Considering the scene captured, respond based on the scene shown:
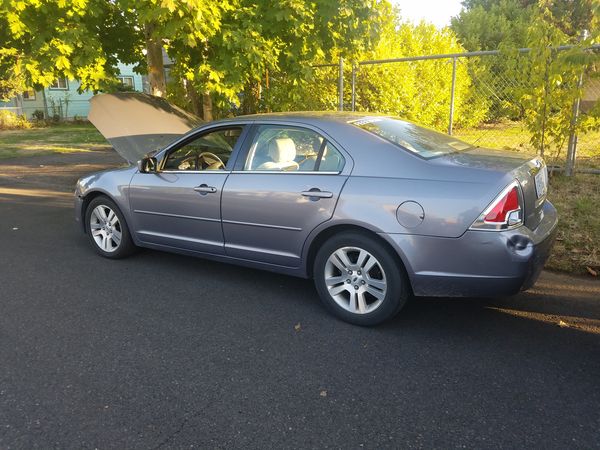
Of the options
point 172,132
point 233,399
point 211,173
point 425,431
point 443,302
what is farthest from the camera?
point 172,132

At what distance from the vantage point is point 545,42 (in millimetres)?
6773

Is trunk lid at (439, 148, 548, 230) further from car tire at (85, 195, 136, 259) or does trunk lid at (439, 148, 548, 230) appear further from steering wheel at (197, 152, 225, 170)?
car tire at (85, 195, 136, 259)

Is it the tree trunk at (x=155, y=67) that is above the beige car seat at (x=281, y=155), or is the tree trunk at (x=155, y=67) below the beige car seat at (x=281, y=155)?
above

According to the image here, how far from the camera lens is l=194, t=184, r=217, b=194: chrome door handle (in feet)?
14.8

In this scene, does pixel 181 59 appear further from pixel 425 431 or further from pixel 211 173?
pixel 425 431

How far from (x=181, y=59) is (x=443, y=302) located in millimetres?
6989

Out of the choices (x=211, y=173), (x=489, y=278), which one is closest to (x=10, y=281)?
(x=211, y=173)

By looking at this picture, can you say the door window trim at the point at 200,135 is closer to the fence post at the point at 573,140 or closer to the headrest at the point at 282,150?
the headrest at the point at 282,150

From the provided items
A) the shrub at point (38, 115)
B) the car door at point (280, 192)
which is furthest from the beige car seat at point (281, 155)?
the shrub at point (38, 115)

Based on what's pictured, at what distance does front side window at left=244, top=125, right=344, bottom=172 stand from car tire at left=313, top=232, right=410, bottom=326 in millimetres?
615

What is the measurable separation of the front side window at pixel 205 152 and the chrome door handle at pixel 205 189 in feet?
0.75

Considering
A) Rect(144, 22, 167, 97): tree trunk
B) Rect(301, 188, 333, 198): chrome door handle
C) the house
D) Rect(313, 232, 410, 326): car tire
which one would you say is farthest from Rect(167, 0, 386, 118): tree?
the house

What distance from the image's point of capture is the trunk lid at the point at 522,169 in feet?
11.4

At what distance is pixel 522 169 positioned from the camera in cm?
360
